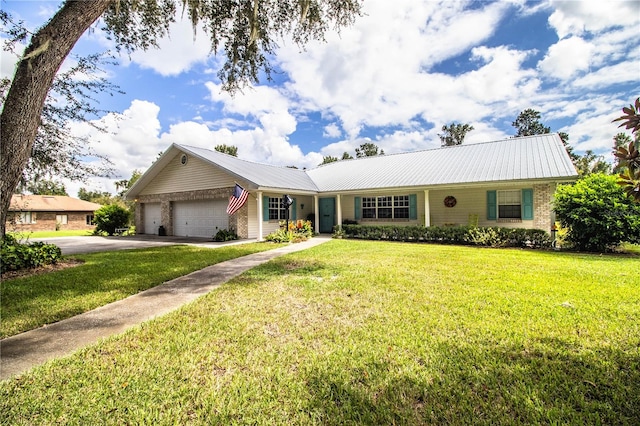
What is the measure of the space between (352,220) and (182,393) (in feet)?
49.3

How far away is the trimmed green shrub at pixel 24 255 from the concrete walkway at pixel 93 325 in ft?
13.8

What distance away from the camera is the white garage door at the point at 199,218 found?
623 inches

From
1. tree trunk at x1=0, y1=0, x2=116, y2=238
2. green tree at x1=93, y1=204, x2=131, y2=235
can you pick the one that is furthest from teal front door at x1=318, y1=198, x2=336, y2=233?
green tree at x1=93, y1=204, x2=131, y2=235

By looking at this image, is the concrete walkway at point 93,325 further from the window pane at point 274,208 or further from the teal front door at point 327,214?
the teal front door at point 327,214

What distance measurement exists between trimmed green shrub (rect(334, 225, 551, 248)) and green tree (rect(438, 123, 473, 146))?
31397mm

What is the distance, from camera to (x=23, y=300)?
16.1ft

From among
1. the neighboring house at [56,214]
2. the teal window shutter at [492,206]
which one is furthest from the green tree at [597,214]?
the neighboring house at [56,214]

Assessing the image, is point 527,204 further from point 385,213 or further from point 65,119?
point 65,119

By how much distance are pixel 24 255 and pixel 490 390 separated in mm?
10029

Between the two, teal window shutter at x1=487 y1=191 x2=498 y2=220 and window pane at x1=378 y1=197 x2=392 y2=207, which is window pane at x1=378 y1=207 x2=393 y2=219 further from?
teal window shutter at x1=487 y1=191 x2=498 y2=220

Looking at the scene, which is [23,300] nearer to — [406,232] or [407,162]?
[406,232]

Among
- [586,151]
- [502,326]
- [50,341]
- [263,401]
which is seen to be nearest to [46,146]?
[50,341]

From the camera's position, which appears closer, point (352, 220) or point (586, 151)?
point (352, 220)

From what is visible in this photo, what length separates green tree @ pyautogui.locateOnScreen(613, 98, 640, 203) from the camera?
198 centimetres
